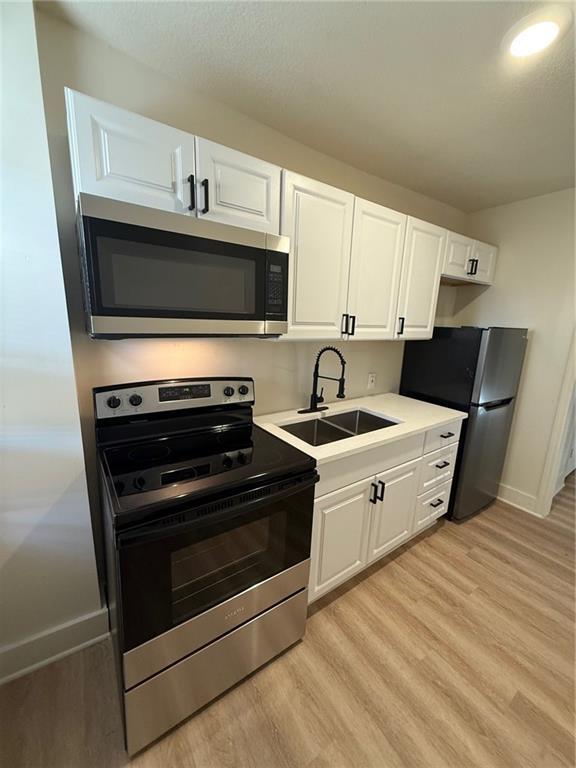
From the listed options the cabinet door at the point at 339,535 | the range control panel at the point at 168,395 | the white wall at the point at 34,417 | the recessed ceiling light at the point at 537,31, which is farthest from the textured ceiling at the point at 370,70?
the cabinet door at the point at 339,535

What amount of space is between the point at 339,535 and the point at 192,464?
2.84 ft

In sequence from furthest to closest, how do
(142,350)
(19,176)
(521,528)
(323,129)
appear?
(521,528) → (323,129) → (142,350) → (19,176)

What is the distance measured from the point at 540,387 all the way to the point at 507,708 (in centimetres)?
209

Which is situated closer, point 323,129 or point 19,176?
point 19,176

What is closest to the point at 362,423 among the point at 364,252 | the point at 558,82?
the point at 364,252

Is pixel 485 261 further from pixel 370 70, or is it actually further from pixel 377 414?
pixel 370 70

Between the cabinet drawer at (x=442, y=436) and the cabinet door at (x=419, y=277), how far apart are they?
64 centimetres

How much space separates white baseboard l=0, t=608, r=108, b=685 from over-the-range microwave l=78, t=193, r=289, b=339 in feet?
4.35

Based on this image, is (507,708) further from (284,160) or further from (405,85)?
(284,160)

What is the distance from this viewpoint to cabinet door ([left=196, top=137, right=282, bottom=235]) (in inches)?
46.7

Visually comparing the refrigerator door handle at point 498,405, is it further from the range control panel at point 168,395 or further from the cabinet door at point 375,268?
the range control panel at point 168,395

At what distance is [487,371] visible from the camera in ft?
7.07

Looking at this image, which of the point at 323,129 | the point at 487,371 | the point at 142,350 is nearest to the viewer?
the point at 142,350

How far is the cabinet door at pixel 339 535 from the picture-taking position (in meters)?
1.48
